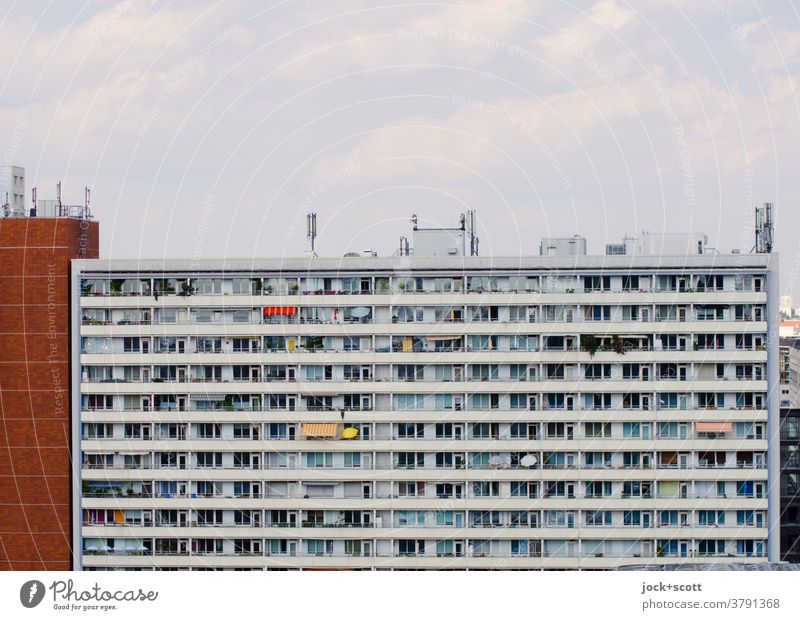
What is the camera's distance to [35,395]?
50.0 meters

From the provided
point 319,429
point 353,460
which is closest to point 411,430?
point 353,460

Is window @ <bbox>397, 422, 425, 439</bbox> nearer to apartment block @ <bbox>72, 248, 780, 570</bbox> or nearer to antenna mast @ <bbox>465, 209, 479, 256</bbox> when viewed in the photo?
apartment block @ <bbox>72, 248, 780, 570</bbox>

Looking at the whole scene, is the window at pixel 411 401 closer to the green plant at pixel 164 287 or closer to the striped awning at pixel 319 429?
the striped awning at pixel 319 429

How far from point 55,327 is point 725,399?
26571mm

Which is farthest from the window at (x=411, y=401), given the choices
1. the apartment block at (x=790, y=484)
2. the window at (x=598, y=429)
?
the apartment block at (x=790, y=484)

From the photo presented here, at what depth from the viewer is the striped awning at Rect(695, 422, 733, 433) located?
4972 cm

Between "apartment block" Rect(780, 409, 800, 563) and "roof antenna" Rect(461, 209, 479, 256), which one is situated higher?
"roof antenna" Rect(461, 209, 479, 256)

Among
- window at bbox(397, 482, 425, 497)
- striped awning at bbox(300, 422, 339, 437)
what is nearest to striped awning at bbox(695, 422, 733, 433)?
window at bbox(397, 482, 425, 497)

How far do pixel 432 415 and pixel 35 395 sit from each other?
15625 millimetres

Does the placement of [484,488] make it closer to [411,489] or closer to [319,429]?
[411,489]

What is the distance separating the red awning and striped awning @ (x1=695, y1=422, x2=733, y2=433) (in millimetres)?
16530

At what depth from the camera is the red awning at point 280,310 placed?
166 ft

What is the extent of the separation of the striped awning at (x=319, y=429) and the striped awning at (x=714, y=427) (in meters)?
14.2

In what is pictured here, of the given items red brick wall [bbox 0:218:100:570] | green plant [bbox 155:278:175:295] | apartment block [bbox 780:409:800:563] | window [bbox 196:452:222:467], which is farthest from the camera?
apartment block [bbox 780:409:800:563]
